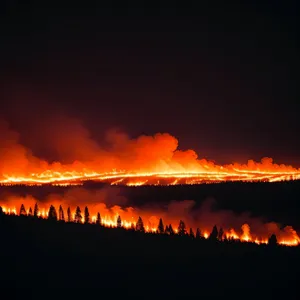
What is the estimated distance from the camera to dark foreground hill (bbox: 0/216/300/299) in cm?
1502

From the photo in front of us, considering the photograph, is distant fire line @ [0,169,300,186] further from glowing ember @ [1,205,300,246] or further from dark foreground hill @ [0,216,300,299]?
dark foreground hill @ [0,216,300,299]

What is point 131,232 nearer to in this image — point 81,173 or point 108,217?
point 108,217

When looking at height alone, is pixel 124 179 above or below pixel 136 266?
above

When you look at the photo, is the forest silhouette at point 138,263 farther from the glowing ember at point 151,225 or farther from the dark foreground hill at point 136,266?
the glowing ember at point 151,225

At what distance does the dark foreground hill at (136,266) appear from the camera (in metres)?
15.0

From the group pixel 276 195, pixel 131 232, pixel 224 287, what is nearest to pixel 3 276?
pixel 224 287

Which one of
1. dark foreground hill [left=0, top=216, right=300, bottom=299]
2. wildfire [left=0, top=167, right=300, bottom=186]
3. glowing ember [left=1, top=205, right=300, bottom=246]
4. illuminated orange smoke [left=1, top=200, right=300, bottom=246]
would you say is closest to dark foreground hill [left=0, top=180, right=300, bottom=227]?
illuminated orange smoke [left=1, top=200, right=300, bottom=246]

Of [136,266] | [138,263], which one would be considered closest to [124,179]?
[138,263]

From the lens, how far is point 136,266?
17578mm

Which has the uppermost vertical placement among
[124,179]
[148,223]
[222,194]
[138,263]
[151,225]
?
[124,179]

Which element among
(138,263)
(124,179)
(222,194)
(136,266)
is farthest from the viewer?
(124,179)

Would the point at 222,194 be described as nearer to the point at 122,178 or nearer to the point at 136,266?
the point at 122,178

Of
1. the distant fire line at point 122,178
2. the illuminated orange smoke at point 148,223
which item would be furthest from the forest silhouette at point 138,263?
the distant fire line at point 122,178

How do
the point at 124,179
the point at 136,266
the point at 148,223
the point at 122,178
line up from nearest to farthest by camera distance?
1. the point at 136,266
2. the point at 148,223
3. the point at 124,179
4. the point at 122,178
